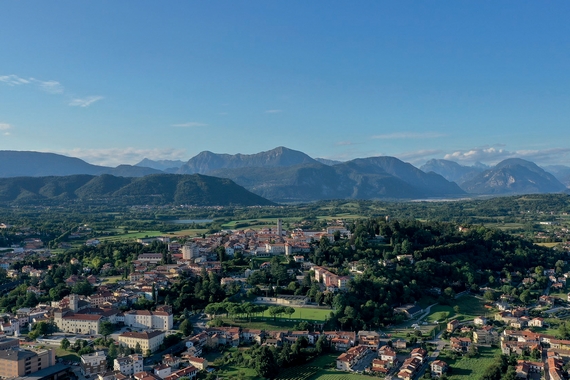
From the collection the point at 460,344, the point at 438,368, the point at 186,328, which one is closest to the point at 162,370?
the point at 186,328

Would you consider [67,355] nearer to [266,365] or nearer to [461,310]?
[266,365]

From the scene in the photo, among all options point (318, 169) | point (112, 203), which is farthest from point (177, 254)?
point (318, 169)

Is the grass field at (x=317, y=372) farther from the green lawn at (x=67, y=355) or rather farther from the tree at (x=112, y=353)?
the green lawn at (x=67, y=355)

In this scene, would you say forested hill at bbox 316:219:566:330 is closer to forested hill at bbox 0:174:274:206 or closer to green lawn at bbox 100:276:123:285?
green lawn at bbox 100:276:123:285

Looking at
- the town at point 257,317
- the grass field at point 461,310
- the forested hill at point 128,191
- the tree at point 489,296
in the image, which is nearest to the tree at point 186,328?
the town at point 257,317

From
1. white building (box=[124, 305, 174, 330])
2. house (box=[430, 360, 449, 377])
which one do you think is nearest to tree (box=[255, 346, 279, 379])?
house (box=[430, 360, 449, 377])

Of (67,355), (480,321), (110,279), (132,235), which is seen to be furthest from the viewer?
(132,235)
